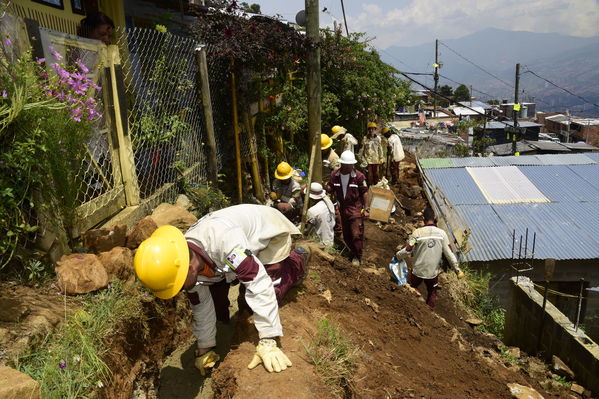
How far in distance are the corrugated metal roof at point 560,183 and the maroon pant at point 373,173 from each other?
13.9 ft

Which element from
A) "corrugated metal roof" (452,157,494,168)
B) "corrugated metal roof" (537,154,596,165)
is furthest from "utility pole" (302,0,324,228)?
"corrugated metal roof" (537,154,596,165)

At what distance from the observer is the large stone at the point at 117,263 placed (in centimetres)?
342

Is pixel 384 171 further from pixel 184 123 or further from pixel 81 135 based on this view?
pixel 81 135

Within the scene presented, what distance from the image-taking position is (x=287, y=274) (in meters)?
3.89

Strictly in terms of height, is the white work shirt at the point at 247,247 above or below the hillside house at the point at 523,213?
above

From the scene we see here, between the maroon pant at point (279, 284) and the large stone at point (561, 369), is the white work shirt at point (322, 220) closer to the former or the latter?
the maroon pant at point (279, 284)

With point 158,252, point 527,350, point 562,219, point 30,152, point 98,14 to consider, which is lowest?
point 527,350

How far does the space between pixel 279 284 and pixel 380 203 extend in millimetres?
6214

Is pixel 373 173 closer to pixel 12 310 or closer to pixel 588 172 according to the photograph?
pixel 588 172

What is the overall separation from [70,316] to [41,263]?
60 cm

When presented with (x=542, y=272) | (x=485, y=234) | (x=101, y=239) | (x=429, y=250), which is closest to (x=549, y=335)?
(x=429, y=250)

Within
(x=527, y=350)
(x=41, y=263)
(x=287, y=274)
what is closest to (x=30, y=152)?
(x=41, y=263)

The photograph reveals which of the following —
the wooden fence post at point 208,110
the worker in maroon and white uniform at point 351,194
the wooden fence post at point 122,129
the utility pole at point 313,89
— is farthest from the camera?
the worker in maroon and white uniform at point 351,194

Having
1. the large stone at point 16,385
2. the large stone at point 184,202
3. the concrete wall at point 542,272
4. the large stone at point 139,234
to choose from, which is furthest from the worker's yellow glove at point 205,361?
the concrete wall at point 542,272
